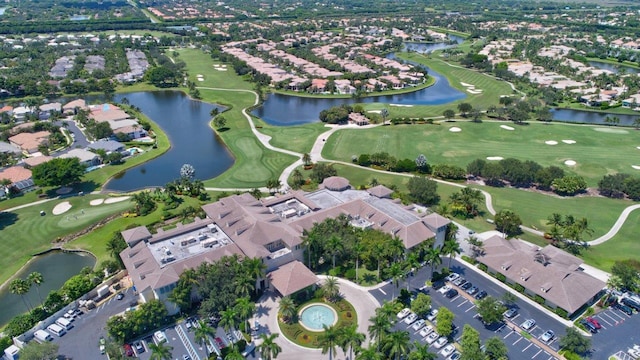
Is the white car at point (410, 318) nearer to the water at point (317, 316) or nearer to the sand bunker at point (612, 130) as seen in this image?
the water at point (317, 316)

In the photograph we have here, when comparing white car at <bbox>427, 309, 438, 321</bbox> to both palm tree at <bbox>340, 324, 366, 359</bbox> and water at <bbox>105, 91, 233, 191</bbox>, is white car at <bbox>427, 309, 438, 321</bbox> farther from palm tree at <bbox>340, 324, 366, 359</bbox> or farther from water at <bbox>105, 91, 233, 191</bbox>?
water at <bbox>105, 91, 233, 191</bbox>

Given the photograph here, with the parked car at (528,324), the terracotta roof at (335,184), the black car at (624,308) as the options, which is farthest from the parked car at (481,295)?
the terracotta roof at (335,184)

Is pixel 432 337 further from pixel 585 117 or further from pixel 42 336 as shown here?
pixel 585 117

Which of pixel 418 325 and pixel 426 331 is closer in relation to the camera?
pixel 426 331

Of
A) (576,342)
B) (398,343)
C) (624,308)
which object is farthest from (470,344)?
(624,308)

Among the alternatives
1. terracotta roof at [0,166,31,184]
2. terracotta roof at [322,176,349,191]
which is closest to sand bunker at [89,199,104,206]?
terracotta roof at [0,166,31,184]

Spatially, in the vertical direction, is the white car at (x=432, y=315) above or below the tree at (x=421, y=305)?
below
